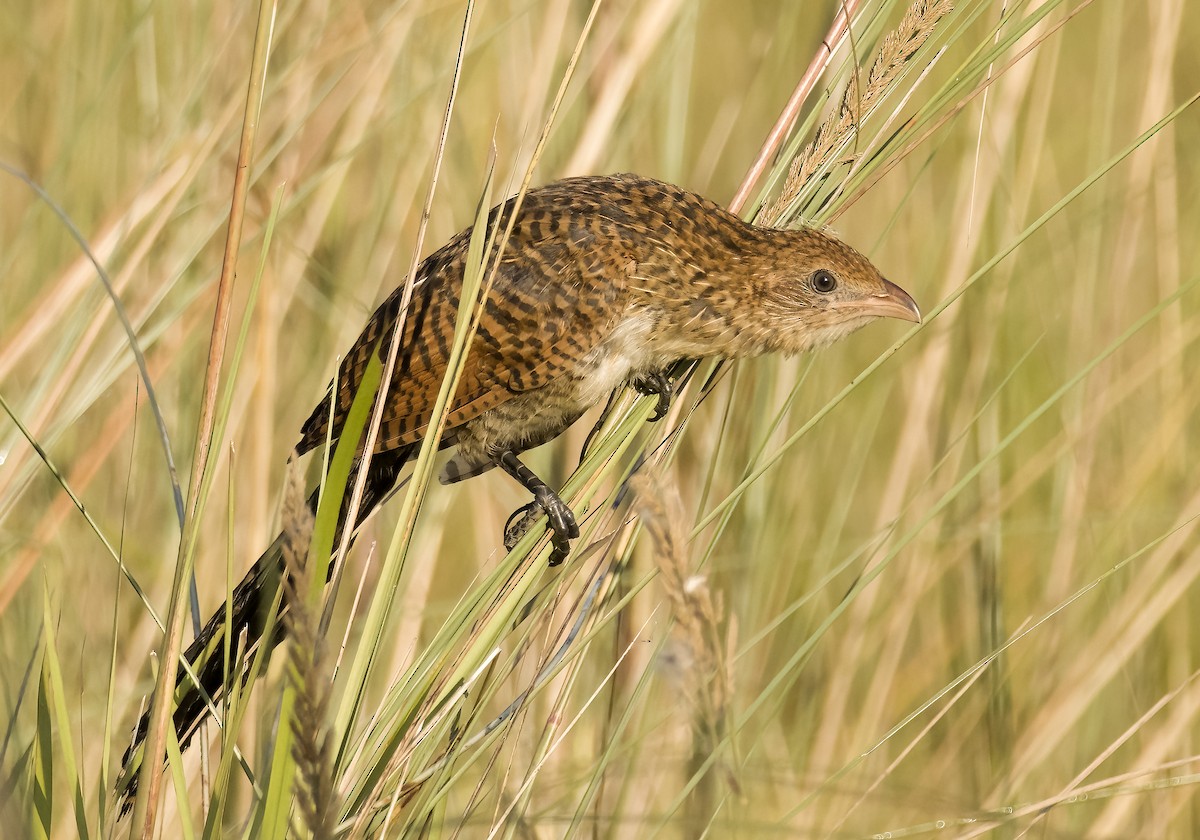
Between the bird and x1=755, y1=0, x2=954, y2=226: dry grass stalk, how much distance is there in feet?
1.19

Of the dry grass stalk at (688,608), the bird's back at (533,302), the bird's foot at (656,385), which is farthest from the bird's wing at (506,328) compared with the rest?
the dry grass stalk at (688,608)

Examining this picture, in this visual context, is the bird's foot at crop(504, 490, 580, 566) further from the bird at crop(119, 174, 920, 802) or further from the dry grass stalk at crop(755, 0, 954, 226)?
the dry grass stalk at crop(755, 0, 954, 226)

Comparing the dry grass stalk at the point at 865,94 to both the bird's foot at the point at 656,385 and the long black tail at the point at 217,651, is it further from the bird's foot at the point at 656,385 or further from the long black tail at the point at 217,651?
the long black tail at the point at 217,651

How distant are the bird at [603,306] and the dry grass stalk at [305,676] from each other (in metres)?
1.41

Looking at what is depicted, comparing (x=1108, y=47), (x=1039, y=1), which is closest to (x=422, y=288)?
(x=1039, y=1)

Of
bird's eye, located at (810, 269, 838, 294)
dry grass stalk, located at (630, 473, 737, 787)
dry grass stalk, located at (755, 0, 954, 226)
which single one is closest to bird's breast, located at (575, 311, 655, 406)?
bird's eye, located at (810, 269, 838, 294)

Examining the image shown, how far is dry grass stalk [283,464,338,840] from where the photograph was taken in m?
1.00

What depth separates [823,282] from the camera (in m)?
2.55

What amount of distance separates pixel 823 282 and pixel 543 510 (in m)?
0.74

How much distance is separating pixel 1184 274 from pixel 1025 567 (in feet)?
2.60

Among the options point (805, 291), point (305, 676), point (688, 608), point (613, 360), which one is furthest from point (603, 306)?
point (305, 676)

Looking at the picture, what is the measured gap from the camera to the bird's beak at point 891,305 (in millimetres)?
2438

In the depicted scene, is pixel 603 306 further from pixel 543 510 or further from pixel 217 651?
pixel 217 651

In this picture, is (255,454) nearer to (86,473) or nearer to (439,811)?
(86,473)
